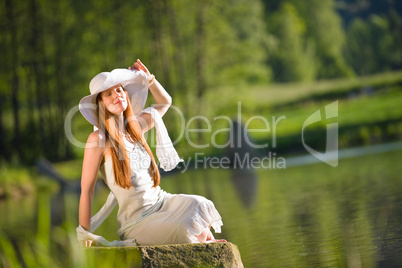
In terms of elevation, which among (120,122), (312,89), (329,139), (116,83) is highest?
(116,83)

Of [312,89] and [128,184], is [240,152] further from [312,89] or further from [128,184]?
[312,89]

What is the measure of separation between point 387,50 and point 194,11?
20050mm

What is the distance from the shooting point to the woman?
16.0 ft

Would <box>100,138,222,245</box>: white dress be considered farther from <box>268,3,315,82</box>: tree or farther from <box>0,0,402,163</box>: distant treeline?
<box>268,3,315,82</box>: tree

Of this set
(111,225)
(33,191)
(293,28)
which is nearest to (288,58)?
(293,28)

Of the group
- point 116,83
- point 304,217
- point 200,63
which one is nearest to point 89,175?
point 116,83

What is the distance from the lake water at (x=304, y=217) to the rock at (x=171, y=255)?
0.30 meters

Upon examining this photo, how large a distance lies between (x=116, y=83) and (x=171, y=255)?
1122 millimetres

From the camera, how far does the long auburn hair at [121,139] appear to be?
4.89m

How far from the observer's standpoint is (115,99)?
5023mm

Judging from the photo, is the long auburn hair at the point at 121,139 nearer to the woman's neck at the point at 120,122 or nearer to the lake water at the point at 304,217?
the woman's neck at the point at 120,122

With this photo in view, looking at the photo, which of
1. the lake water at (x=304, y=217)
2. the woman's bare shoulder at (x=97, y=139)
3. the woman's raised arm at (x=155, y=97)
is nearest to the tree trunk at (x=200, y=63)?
the lake water at (x=304, y=217)

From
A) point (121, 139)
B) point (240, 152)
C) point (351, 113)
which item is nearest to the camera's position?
point (121, 139)

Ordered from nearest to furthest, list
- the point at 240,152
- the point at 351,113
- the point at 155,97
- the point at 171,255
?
→ the point at 171,255, the point at 155,97, the point at 240,152, the point at 351,113
